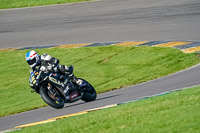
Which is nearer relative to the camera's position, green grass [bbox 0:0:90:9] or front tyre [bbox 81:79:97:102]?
front tyre [bbox 81:79:97:102]

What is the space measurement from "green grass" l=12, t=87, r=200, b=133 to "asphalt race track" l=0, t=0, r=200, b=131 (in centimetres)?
410

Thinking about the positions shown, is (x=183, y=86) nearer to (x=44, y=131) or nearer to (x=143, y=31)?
(x=44, y=131)

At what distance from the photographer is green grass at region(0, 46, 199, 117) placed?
14.8m

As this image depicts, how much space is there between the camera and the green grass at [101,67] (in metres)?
14.8

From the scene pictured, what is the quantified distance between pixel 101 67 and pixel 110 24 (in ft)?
24.7

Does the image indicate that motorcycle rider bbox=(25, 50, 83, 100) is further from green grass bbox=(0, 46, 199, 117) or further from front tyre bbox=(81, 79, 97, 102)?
green grass bbox=(0, 46, 199, 117)

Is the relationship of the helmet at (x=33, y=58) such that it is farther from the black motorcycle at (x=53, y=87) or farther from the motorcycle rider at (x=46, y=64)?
the black motorcycle at (x=53, y=87)

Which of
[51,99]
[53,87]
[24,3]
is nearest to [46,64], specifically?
[53,87]

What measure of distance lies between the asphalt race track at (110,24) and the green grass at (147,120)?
4.10 m

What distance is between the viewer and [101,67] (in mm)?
17500

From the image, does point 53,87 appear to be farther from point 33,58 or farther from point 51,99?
point 33,58

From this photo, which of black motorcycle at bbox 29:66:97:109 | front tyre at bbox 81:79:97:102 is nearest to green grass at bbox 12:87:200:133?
black motorcycle at bbox 29:66:97:109

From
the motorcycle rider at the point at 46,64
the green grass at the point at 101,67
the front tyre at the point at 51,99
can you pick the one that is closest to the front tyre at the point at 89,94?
the motorcycle rider at the point at 46,64

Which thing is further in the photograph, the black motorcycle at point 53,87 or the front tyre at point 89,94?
the front tyre at point 89,94
